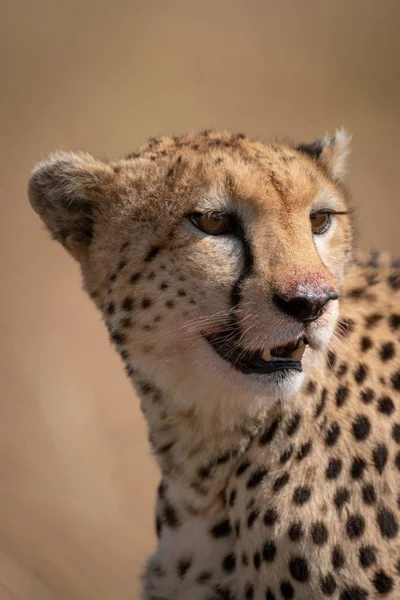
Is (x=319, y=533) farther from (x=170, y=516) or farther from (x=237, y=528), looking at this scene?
(x=170, y=516)

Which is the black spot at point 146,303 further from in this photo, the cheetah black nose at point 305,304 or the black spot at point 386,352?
the black spot at point 386,352

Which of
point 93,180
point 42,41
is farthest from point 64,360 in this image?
point 93,180

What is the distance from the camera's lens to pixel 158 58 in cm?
750

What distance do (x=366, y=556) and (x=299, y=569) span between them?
0.46 feet

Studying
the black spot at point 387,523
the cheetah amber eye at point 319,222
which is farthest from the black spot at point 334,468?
the cheetah amber eye at point 319,222

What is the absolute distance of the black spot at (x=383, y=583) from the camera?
6.11 feet

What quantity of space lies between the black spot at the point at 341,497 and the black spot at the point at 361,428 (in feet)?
0.37

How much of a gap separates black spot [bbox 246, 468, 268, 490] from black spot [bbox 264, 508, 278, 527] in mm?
68

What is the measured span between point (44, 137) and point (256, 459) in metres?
5.14

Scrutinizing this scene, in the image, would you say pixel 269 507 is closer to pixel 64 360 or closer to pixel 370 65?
pixel 64 360

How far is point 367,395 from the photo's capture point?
6.59 ft

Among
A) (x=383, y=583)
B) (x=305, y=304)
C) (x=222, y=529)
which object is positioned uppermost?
(x=305, y=304)

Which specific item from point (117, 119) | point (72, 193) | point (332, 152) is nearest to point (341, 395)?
point (332, 152)

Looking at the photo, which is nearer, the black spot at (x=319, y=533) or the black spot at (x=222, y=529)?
the black spot at (x=319, y=533)
